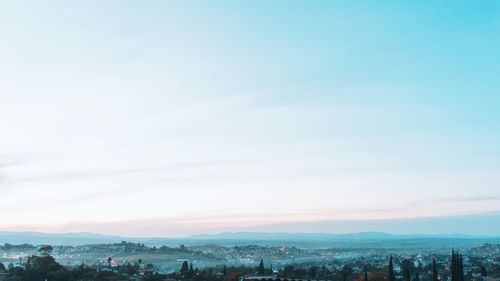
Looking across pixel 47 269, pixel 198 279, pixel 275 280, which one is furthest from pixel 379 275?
pixel 47 269

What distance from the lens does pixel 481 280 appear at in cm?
7575

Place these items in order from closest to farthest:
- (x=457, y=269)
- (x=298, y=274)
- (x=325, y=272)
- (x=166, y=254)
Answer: (x=457, y=269) → (x=298, y=274) → (x=325, y=272) → (x=166, y=254)

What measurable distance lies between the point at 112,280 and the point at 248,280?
23.2m

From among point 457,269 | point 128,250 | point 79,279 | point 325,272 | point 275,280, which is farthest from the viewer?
point 128,250

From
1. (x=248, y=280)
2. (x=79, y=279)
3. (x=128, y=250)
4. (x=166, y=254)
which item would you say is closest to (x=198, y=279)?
(x=79, y=279)

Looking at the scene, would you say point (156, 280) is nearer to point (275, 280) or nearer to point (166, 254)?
point (275, 280)

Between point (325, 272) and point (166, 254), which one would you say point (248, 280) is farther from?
point (166, 254)

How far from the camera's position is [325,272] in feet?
328

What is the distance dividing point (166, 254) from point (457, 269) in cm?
13179

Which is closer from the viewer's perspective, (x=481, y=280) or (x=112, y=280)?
(x=112, y=280)

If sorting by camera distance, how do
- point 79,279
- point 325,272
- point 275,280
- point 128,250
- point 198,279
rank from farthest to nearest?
point 128,250, point 325,272, point 198,279, point 79,279, point 275,280

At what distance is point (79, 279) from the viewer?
6675 centimetres

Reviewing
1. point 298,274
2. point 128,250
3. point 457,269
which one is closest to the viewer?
point 457,269

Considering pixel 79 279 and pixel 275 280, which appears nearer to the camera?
pixel 275 280
